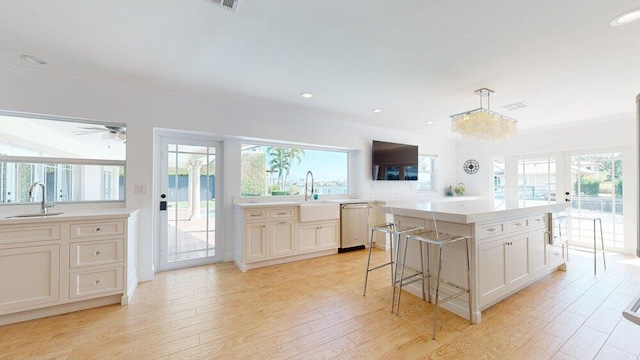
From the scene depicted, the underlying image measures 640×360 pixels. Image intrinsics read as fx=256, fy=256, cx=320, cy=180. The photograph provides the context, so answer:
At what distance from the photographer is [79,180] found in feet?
9.65

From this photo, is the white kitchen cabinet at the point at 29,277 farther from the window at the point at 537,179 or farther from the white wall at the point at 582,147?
the window at the point at 537,179

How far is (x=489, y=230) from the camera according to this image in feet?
7.72

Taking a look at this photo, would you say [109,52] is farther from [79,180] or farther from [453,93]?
[453,93]

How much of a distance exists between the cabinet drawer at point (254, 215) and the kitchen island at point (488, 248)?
1.78 meters

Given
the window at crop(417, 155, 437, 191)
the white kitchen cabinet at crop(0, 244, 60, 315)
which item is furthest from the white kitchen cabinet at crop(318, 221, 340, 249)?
the white kitchen cabinet at crop(0, 244, 60, 315)

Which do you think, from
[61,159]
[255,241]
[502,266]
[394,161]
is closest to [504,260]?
[502,266]

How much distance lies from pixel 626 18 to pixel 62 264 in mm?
4862

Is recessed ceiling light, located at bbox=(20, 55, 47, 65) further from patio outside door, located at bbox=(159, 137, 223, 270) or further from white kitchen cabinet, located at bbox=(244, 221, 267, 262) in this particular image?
white kitchen cabinet, located at bbox=(244, 221, 267, 262)

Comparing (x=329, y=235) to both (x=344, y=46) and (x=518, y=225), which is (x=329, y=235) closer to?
(x=518, y=225)

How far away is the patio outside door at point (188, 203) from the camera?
360cm

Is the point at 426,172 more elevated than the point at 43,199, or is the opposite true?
the point at 426,172

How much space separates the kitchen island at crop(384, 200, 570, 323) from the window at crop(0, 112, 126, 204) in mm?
3306

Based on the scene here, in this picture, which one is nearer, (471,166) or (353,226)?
(353,226)

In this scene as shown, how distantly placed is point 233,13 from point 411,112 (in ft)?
10.4
